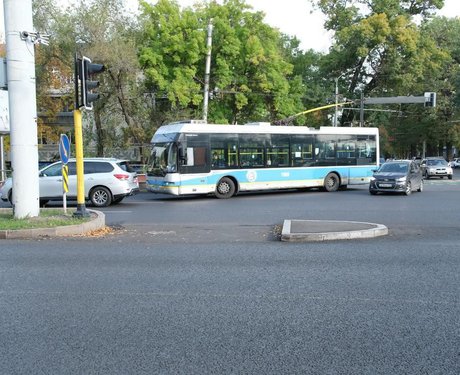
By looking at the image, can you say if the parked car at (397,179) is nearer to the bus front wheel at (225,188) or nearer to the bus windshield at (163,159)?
the bus front wheel at (225,188)

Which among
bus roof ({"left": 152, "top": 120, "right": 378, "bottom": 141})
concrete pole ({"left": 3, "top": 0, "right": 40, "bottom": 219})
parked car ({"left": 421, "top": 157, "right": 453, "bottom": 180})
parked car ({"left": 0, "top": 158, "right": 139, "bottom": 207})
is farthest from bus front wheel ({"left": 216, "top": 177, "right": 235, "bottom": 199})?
parked car ({"left": 421, "top": 157, "right": 453, "bottom": 180})

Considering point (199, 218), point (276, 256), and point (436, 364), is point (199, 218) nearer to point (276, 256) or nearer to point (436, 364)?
point (276, 256)

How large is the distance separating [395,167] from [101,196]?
13404mm

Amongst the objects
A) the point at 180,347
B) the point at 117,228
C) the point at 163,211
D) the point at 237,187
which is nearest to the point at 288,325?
the point at 180,347

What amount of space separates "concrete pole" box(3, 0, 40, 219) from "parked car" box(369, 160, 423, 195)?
50.4 ft

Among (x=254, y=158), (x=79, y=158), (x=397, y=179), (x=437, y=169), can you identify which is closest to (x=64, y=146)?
(x=79, y=158)

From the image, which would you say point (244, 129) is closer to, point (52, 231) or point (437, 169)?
point (52, 231)

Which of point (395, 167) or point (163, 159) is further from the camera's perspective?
point (395, 167)

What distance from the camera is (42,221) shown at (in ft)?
38.9

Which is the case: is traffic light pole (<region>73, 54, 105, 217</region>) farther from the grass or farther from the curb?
the curb

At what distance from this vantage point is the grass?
11156 millimetres

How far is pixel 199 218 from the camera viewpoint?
14469 millimetres

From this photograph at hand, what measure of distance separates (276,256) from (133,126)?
26155 millimetres

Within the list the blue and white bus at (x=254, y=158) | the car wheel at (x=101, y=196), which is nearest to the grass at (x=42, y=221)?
the car wheel at (x=101, y=196)
